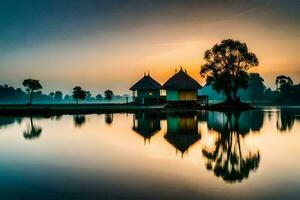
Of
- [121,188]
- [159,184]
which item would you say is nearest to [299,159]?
[159,184]

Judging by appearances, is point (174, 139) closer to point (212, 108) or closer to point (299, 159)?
point (299, 159)

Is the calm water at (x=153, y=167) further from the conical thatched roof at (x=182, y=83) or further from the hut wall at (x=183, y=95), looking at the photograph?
the hut wall at (x=183, y=95)

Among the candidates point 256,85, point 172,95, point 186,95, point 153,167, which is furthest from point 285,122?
point 256,85

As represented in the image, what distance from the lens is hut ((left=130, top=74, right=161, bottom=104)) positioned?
241 feet

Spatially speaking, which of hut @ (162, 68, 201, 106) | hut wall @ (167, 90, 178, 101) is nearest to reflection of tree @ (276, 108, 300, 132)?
hut @ (162, 68, 201, 106)

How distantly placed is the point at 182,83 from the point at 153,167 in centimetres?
5081

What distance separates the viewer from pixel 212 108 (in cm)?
5959

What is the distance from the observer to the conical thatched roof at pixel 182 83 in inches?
2449

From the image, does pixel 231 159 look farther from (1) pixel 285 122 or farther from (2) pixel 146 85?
(2) pixel 146 85

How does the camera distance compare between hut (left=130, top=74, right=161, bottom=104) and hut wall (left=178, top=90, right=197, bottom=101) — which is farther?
hut (left=130, top=74, right=161, bottom=104)

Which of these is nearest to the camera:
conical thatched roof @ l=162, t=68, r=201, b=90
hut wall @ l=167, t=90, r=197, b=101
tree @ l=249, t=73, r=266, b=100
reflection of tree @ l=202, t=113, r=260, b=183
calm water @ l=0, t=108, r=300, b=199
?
calm water @ l=0, t=108, r=300, b=199

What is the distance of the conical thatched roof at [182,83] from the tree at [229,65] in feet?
8.51

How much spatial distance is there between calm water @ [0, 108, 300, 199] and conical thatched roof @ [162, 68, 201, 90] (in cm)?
3989

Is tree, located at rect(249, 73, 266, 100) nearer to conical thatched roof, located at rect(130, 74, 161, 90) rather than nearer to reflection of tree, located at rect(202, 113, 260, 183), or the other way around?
conical thatched roof, located at rect(130, 74, 161, 90)
